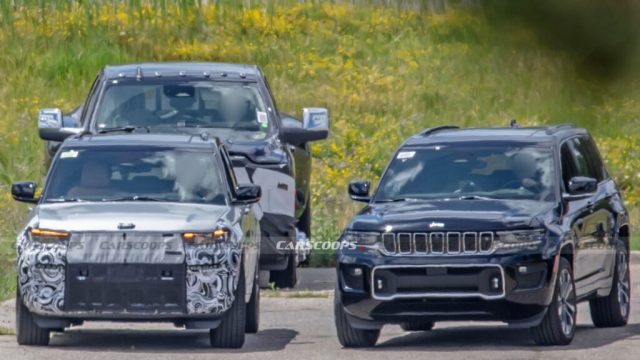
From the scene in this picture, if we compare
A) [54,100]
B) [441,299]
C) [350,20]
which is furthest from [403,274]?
[350,20]

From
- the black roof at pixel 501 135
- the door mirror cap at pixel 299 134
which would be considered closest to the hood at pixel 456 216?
the black roof at pixel 501 135

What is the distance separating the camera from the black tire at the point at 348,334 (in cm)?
1170

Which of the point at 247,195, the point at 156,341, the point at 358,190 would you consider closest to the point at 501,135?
the point at 358,190

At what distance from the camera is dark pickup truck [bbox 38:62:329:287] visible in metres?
14.9

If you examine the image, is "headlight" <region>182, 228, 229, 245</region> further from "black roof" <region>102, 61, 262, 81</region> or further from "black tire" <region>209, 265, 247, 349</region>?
"black roof" <region>102, 61, 262, 81</region>

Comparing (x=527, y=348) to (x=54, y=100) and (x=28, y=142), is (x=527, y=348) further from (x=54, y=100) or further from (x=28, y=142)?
(x=54, y=100)

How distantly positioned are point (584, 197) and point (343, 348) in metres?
2.42

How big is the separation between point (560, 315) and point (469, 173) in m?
1.66

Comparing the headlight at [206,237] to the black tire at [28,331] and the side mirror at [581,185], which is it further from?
the side mirror at [581,185]

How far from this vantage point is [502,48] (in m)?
5.01

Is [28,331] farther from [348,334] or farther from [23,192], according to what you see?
[348,334]

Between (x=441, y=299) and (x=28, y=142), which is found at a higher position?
(x=441, y=299)

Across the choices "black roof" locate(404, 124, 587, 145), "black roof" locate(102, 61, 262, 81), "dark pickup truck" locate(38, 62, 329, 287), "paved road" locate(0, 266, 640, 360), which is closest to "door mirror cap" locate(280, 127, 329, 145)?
"dark pickup truck" locate(38, 62, 329, 287)

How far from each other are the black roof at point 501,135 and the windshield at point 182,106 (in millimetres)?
2776
